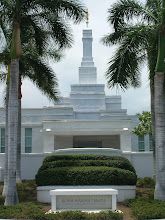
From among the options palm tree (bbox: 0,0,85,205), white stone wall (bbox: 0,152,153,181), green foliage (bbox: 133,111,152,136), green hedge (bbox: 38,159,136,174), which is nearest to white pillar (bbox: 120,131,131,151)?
green foliage (bbox: 133,111,152,136)

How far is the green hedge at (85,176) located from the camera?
13.5m

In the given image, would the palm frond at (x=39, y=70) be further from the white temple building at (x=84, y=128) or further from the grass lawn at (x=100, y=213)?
the grass lawn at (x=100, y=213)

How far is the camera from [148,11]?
14148 mm

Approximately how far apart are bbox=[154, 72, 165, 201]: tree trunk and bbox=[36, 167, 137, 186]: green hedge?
1.77 metres

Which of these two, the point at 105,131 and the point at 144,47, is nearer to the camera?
the point at 144,47

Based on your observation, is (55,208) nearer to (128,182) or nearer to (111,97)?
(128,182)

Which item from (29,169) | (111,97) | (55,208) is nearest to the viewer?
(55,208)

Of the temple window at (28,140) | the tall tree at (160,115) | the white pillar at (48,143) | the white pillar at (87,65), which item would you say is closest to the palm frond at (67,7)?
the tall tree at (160,115)

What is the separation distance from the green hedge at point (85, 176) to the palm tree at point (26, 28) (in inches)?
72.7

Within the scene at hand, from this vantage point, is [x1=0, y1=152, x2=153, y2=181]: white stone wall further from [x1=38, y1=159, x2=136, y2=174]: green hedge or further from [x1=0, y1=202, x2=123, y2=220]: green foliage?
[x1=0, y1=202, x2=123, y2=220]: green foliage

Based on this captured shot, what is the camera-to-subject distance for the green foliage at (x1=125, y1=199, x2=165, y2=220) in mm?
Result: 10517

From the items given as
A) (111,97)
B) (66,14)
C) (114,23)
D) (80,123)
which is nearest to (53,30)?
(66,14)

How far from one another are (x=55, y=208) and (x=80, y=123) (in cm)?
1171

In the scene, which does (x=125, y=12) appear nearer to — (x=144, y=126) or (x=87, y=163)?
(x=87, y=163)
